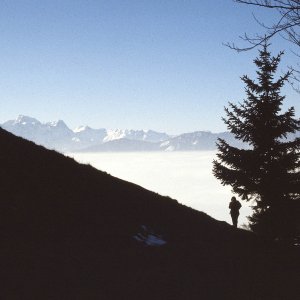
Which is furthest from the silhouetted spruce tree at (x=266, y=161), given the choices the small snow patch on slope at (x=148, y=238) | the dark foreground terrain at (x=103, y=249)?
the small snow patch on slope at (x=148, y=238)

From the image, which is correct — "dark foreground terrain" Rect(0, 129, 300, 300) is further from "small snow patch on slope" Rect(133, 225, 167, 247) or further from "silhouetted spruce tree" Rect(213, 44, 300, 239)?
"silhouetted spruce tree" Rect(213, 44, 300, 239)

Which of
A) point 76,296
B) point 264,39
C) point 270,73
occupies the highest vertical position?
point 270,73

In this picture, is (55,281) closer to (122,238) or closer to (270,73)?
(122,238)

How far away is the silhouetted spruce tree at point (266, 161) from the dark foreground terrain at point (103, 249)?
5.32 meters

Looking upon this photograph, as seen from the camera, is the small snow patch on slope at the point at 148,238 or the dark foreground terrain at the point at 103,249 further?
the small snow patch on slope at the point at 148,238

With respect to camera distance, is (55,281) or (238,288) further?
(238,288)

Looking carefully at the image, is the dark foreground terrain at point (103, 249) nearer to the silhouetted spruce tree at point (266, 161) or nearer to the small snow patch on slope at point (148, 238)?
the small snow patch on slope at point (148, 238)

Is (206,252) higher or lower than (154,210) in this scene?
lower

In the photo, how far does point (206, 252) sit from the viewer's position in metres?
10.7

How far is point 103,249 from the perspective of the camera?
8.13m

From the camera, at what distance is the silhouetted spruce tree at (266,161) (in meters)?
18.9

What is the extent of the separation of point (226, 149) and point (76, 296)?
54.0ft

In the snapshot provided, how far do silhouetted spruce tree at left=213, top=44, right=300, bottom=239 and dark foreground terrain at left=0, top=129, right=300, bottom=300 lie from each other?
17.5 feet

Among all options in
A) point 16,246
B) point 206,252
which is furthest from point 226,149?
point 16,246
